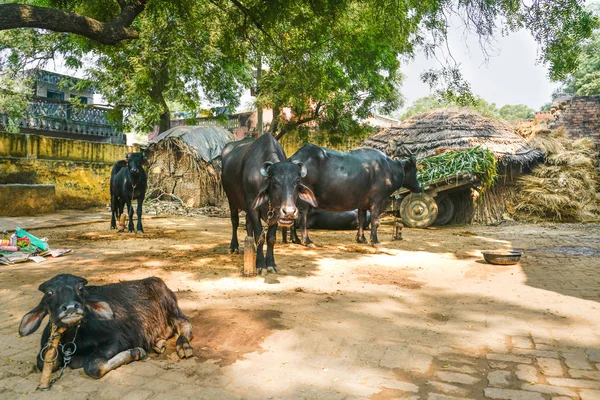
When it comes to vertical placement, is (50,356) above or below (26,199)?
below

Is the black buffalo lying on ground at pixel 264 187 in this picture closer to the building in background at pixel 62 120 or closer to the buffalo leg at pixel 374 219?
the buffalo leg at pixel 374 219

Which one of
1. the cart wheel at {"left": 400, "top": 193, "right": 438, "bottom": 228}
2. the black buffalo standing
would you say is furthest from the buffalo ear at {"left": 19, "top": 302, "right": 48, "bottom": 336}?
the cart wheel at {"left": 400, "top": 193, "right": 438, "bottom": 228}

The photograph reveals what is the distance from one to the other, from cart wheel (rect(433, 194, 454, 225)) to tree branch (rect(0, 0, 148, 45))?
963 cm

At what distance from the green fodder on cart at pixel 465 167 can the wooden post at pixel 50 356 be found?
10.5 meters

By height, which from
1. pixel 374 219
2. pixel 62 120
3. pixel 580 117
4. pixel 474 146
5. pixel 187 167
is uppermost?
pixel 62 120

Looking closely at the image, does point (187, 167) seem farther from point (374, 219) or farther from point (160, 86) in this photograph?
point (374, 219)

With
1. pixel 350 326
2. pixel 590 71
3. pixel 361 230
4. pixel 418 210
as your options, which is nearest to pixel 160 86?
pixel 418 210

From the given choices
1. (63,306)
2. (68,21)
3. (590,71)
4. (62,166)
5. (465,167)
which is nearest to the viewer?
(63,306)

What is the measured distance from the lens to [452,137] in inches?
562

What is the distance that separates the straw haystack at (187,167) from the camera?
56.0 ft

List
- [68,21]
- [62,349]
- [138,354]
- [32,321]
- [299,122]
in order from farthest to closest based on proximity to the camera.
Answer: [299,122]
[68,21]
[138,354]
[62,349]
[32,321]

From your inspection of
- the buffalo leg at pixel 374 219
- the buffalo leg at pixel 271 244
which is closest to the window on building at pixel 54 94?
the buffalo leg at pixel 374 219

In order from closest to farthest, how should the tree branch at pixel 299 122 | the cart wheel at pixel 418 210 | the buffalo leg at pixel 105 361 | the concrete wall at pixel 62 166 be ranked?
the buffalo leg at pixel 105 361, the cart wheel at pixel 418 210, the concrete wall at pixel 62 166, the tree branch at pixel 299 122

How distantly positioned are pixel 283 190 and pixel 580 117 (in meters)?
15.3
